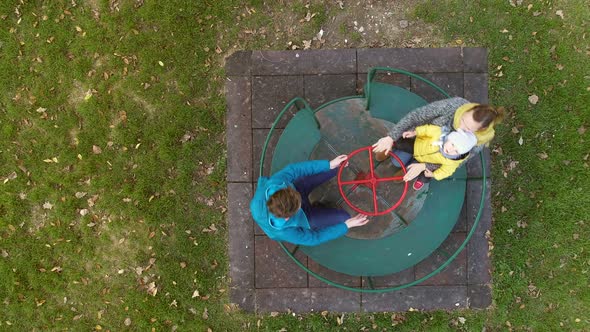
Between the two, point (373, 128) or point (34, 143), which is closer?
point (373, 128)

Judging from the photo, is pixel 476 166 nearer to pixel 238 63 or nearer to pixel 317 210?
pixel 317 210

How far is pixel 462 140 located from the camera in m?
3.23

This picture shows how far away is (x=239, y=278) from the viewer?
4.97 metres

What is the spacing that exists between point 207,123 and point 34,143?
2144mm

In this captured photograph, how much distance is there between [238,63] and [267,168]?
1.31 meters

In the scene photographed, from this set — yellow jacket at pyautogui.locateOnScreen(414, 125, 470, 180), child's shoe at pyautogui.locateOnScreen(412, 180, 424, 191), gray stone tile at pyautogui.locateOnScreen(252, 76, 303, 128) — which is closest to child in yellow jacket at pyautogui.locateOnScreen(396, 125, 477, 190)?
yellow jacket at pyautogui.locateOnScreen(414, 125, 470, 180)

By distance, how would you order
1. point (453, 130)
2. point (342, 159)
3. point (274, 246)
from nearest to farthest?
point (453, 130) < point (342, 159) < point (274, 246)

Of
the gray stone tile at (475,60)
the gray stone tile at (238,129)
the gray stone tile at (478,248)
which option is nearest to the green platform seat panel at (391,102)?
the gray stone tile at (475,60)

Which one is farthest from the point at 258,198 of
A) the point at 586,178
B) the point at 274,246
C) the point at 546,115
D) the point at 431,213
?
the point at 586,178

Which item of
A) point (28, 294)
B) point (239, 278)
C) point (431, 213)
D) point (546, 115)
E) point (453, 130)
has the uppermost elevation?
point (453, 130)

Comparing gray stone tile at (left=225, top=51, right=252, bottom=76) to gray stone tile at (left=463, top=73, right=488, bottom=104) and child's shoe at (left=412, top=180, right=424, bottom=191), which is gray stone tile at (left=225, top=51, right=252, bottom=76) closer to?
child's shoe at (left=412, top=180, right=424, bottom=191)

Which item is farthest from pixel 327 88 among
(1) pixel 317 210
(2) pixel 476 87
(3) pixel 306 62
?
(2) pixel 476 87

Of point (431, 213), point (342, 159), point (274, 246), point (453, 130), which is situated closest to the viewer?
point (453, 130)

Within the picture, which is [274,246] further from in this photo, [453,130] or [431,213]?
[453,130]
